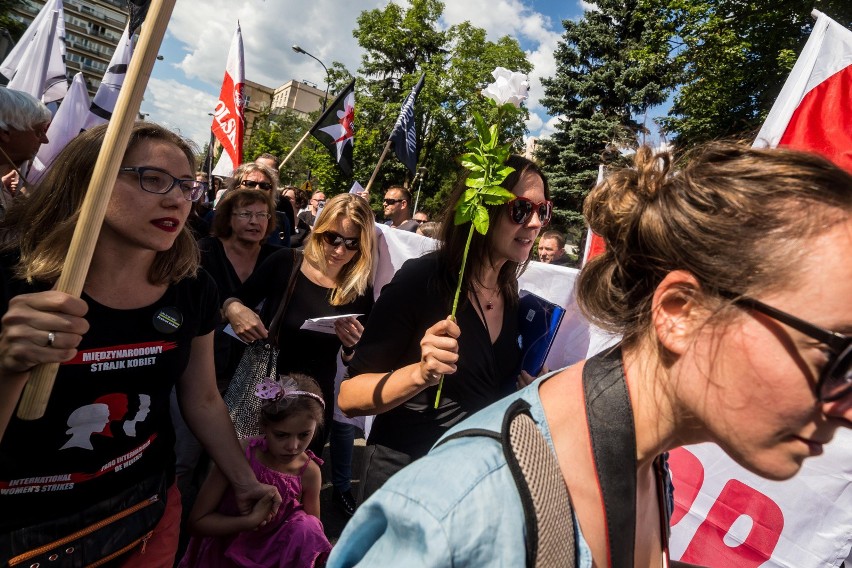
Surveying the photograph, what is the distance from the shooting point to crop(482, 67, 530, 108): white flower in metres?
1.94

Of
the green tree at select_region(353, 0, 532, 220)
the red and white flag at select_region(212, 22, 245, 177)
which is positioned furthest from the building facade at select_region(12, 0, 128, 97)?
the red and white flag at select_region(212, 22, 245, 177)

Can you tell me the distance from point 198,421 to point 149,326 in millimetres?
483

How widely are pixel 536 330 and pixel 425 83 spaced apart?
→ 2714 cm

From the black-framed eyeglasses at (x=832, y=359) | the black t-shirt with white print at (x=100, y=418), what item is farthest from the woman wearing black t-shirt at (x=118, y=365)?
the black-framed eyeglasses at (x=832, y=359)

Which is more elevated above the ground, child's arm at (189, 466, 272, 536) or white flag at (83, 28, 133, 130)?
white flag at (83, 28, 133, 130)

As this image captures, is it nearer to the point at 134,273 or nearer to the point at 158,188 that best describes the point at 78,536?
the point at 134,273

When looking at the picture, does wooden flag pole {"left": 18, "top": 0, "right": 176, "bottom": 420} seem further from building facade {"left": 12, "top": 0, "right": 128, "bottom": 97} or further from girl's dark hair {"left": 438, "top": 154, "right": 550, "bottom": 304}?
building facade {"left": 12, "top": 0, "right": 128, "bottom": 97}

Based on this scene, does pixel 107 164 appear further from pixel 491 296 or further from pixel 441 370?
pixel 491 296

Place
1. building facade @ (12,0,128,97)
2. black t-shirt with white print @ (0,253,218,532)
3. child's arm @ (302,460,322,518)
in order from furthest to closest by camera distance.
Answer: building facade @ (12,0,128,97) < child's arm @ (302,460,322,518) < black t-shirt with white print @ (0,253,218,532)

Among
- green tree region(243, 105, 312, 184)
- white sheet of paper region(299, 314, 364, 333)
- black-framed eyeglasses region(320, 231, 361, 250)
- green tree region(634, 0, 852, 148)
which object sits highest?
green tree region(634, 0, 852, 148)

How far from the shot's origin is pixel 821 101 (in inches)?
116

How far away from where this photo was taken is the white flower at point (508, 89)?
6.38 feet

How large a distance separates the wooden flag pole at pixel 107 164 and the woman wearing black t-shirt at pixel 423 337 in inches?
40.0

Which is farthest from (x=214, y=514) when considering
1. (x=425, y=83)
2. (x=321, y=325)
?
(x=425, y=83)
